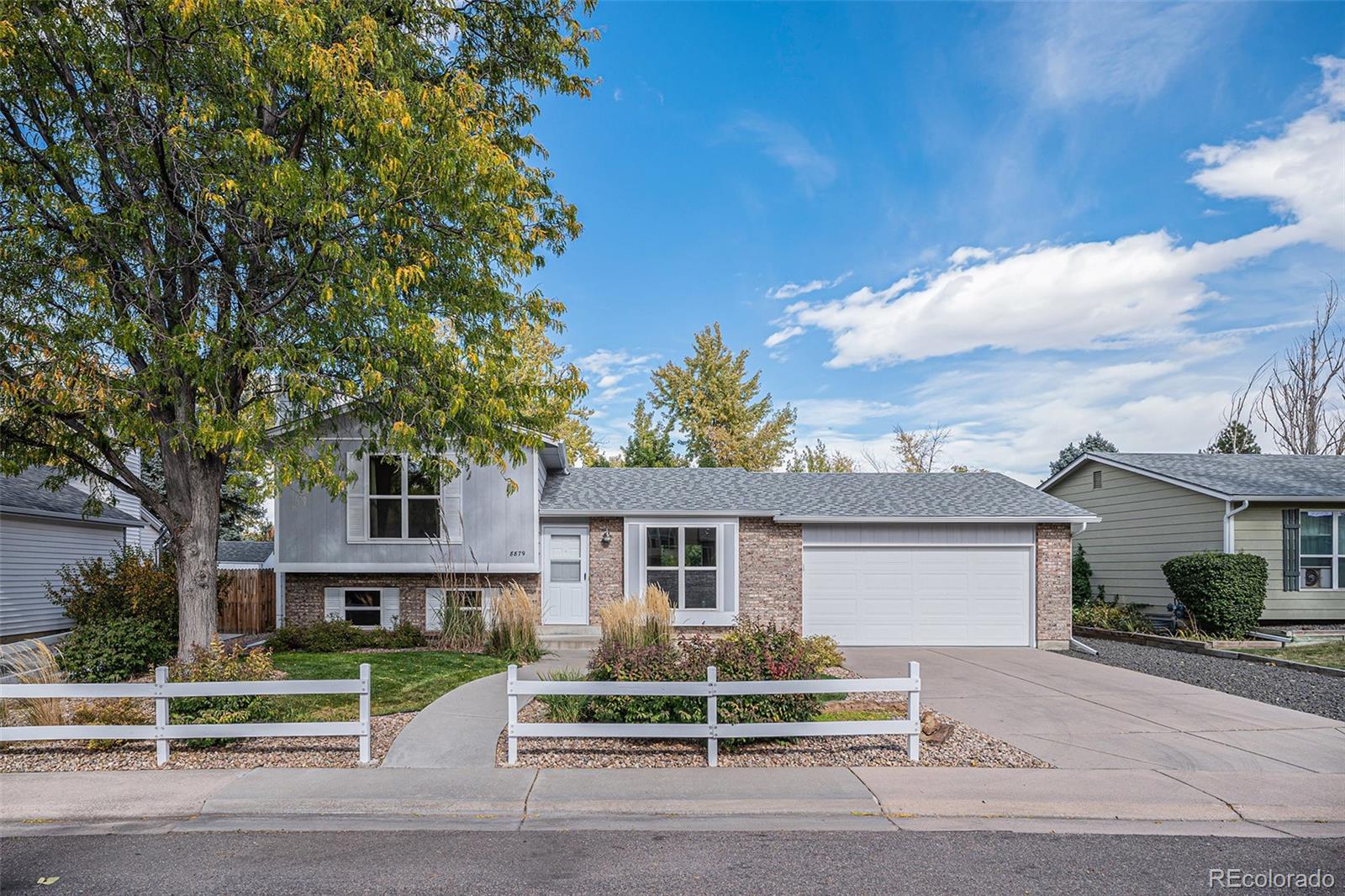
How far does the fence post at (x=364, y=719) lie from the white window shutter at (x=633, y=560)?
29.1 feet

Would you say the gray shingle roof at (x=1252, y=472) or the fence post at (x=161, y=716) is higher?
the gray shingle roof at (x=1252, y=472)

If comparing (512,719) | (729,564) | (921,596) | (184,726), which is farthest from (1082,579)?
(184,726)

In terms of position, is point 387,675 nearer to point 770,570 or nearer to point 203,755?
point 203,755

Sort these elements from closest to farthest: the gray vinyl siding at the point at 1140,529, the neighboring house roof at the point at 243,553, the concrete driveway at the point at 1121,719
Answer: the concrete driveway at the point at 1121,719
the gray vinyl siding at the point at 1140,529
the neighboring house roof at the point at 243,553

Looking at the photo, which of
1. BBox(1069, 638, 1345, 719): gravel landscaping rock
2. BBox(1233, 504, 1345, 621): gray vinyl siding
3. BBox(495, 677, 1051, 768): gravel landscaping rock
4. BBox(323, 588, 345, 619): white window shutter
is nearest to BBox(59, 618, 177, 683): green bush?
BBox(323, 588, 345, 619): white window shutter

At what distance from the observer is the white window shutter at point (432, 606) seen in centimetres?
1544

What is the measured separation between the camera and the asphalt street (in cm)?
473

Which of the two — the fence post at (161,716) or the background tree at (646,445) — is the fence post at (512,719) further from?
the background tree at (646,445)

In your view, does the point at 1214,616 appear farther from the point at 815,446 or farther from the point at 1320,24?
the point at 815,446

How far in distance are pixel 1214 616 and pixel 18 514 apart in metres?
24.6

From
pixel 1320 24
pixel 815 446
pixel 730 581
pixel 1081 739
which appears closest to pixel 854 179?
pixel 1320 24

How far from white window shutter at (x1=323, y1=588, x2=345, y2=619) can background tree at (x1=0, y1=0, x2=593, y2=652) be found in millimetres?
5548

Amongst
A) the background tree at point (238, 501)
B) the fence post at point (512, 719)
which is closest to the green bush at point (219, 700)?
the fence post at point (512, 719)

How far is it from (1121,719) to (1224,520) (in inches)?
406
